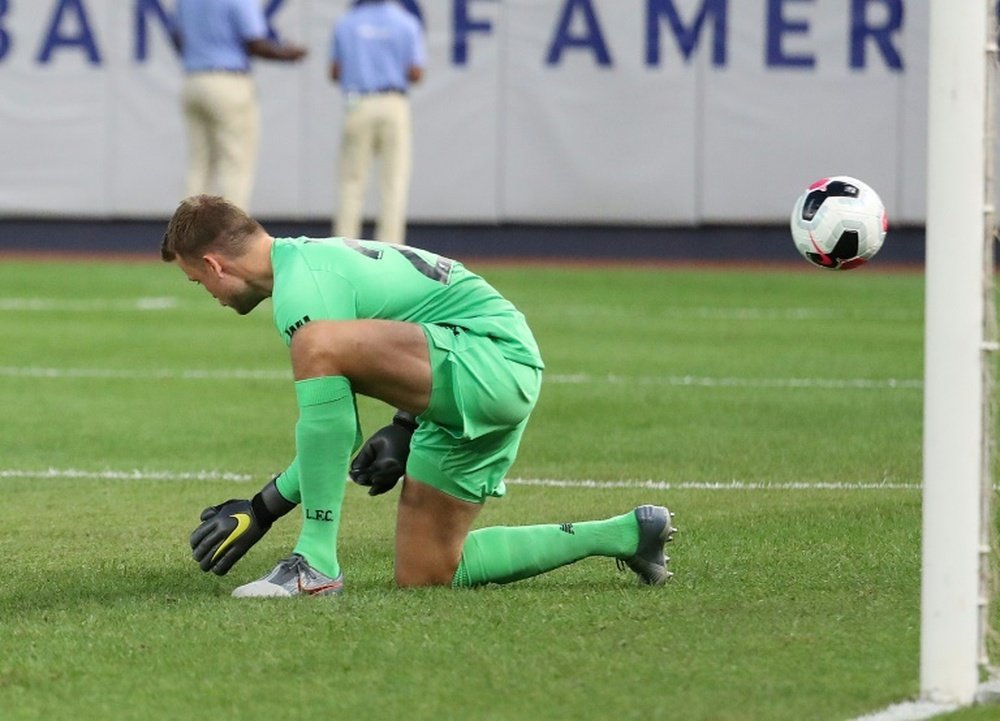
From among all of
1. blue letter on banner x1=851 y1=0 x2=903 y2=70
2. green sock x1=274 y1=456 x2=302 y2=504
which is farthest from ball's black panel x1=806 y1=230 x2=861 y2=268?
blue letter on banner x1=851 y1=0 x2=903 y2=70

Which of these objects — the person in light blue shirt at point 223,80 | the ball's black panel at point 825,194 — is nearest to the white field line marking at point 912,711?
the ball's black panel at point 825,194

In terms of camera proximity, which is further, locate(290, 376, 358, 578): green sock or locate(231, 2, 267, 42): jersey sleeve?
locate(231, 2, 267, 42): jersey sleeve

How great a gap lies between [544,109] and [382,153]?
3101 millimetres

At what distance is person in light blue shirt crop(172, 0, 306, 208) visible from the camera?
17328 millimetres

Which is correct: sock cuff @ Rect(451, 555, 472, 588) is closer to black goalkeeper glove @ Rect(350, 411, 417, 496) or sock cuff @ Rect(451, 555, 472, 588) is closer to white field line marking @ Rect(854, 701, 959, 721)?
black goalkeeper glove @ Rect(350, 411, 417, 496)

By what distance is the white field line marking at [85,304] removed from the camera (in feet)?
51.8

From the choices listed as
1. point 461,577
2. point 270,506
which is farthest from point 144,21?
point 461,577

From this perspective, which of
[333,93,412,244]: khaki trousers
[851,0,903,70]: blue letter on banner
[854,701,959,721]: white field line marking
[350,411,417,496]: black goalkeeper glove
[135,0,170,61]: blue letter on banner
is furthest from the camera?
[135,0,170,61]: blue letter on banner

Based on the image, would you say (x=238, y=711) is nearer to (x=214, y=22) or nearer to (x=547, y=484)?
(x=547, y=484)

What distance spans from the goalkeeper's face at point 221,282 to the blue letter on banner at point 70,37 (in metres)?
16.0

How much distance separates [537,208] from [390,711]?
55.8 ft

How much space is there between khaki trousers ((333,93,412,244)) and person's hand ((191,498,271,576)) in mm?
12285

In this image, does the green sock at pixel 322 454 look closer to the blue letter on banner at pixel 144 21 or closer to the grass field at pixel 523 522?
the grass field at pixel 523 522

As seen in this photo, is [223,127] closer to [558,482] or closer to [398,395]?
[558,482]
